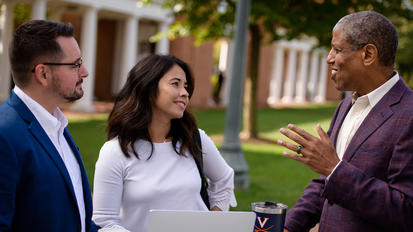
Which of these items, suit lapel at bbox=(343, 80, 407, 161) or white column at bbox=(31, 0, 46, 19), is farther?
white column at bbox=(31, 0, 46, 19)

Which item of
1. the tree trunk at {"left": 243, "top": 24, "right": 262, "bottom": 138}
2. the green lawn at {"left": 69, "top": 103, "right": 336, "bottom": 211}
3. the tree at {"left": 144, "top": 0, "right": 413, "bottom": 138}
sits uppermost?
the tree at {"left": 144, "top": 0, "right": 413, "bottom": 138}

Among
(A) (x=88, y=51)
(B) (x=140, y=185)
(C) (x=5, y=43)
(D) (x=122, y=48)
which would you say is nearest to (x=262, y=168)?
(B) (x=140, y=185)

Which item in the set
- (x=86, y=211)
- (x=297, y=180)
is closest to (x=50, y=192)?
(x=86, y=211)

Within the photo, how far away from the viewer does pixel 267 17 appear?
45.9 ft

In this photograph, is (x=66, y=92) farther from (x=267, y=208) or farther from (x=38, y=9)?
(x=38, y=9)

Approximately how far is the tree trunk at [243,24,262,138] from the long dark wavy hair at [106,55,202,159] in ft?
43.4

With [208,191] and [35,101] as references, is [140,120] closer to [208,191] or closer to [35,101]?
[208,191]

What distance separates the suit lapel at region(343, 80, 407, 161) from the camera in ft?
7.74

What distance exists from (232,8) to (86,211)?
13.2 meters

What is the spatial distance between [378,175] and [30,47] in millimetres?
1734

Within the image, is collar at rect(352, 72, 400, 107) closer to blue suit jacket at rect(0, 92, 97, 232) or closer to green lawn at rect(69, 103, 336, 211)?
blue suit jacket at rect(0, 92, 97, 232)

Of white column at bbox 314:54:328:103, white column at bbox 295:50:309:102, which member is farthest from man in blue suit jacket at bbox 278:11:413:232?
white column at bbox 314:54:328:103

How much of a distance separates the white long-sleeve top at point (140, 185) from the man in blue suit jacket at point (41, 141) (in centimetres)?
39

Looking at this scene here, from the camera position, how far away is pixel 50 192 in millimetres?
2090
